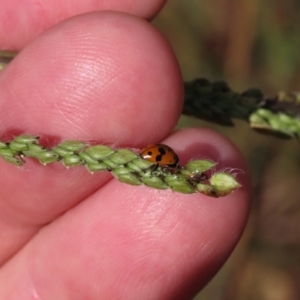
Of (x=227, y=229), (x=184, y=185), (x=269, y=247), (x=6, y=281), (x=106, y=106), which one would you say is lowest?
(x=269, y=247)

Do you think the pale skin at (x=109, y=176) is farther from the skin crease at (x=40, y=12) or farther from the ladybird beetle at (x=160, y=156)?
the skin crease at (x=40, y=12)

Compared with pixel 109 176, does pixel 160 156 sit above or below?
above

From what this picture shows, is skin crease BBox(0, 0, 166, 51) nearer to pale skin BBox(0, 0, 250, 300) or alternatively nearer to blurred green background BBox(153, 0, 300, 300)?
pale skin BBox(0, 0, 250, 300)

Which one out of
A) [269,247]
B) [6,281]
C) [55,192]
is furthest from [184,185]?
[269,247]

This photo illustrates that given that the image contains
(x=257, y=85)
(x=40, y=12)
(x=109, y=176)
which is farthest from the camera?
(x=257, y=85)

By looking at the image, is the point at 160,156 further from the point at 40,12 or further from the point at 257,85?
the point at 257,85

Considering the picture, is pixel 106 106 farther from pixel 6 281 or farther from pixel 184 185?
pixel 6 281

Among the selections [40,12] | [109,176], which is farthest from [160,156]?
[40,12]
